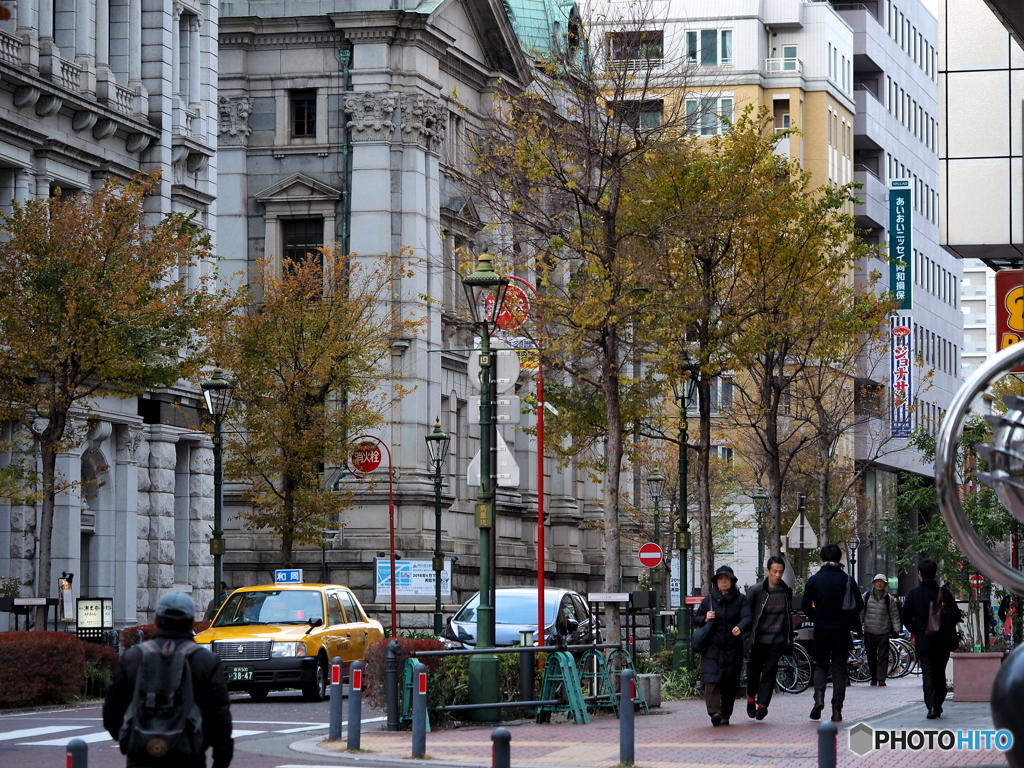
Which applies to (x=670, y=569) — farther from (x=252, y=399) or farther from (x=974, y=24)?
(x=974, y=24)

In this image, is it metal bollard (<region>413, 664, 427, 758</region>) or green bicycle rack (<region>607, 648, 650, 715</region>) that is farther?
green bicycle rack (<region>607, 648, 650, 715</region>)

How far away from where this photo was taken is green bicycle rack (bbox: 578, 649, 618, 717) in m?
22.9

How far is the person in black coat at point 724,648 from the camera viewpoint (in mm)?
21016

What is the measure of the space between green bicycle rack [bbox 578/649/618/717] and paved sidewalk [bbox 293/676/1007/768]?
175mm

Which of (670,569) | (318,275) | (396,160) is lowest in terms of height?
(670,569)

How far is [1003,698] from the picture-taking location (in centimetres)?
504

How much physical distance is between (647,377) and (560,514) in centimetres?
3091

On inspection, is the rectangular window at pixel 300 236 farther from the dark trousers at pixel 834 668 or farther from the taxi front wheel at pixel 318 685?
the dark trousers at pixel 834 668

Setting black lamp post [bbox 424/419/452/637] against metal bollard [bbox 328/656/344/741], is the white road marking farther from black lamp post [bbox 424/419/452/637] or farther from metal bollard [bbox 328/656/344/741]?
black lamp post [bbox 424/419/452/637]

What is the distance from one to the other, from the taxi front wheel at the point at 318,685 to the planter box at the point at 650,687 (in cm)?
544

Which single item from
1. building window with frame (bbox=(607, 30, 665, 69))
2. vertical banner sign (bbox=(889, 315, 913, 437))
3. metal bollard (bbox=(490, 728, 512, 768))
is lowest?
metal bollard (bbox=(490, 728, 512, 768))

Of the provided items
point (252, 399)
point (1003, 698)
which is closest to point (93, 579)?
point (252, 399)

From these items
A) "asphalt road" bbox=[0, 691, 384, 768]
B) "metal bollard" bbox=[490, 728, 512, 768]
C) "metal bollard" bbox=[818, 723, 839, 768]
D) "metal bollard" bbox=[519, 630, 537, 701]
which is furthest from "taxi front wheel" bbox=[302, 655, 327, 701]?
"metal bollard" bbox=[818, 723, 839, 768]

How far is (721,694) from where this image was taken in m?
21.1
